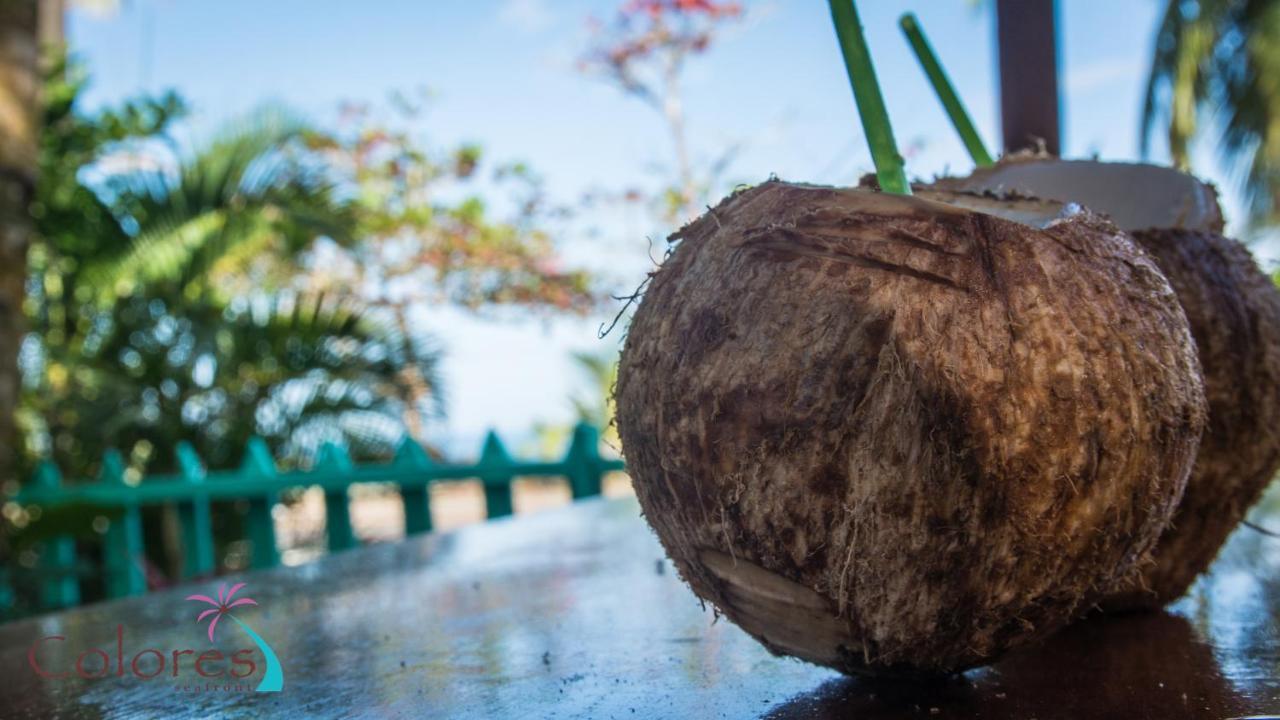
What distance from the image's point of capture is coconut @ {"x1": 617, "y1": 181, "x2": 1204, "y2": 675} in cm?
97

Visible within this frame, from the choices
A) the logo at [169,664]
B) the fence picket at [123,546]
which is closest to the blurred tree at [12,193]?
the fence picket at [123,546]

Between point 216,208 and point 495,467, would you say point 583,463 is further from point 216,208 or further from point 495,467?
point 216,208

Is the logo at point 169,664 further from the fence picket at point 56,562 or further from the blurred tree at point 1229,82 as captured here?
the blurred tree at point 1229,82

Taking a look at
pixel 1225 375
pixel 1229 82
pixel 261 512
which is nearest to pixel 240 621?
pixel 1225 375

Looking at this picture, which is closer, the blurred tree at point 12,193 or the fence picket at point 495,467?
the blurred tree at point 12,193

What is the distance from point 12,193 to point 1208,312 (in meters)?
3.61

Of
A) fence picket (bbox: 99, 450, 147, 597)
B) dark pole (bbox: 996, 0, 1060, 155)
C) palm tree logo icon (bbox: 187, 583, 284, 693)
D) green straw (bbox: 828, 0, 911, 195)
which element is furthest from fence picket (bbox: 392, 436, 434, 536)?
green straw (bbox: 828, 0, 911, 195)

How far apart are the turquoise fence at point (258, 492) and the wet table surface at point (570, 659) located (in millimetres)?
1853

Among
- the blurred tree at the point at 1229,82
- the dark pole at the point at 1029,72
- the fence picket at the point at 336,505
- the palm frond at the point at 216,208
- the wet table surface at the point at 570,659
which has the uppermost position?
the blurred tree at the point at 1229,82

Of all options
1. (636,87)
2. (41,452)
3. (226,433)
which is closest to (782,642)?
(226,433)

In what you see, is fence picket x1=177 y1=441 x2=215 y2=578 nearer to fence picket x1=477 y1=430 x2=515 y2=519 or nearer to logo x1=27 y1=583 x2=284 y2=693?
fence picket x1=477 y1=430 x2=515 y2=519

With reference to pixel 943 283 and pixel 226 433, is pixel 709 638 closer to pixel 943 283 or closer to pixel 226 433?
pixel 943 283

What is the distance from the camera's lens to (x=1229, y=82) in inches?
541

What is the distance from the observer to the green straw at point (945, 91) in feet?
4.33
